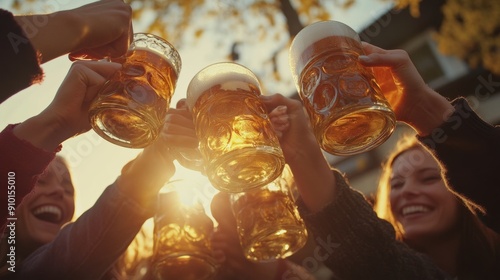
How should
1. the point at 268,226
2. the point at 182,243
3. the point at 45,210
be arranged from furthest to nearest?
the point at 45,210, the point at 182,243, the point at 268,226

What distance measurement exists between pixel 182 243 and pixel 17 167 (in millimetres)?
596

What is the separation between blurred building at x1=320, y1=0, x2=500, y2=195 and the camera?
26.2 ft

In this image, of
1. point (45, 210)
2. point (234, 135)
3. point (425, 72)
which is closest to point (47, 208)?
point (45, 210)

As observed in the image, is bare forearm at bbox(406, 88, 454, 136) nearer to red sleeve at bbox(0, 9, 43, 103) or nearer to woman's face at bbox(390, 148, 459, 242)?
woman's face at bbox(390, 148, 459, 242)

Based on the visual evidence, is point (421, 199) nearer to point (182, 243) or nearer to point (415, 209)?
point (415, 209)

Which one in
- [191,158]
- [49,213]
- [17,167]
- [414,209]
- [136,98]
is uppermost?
[136,98]

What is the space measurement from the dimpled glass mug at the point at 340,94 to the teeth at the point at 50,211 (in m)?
1.72

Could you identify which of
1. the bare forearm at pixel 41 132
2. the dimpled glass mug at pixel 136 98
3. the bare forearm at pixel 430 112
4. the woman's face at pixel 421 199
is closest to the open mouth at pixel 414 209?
the woman's face at pixel 421 199

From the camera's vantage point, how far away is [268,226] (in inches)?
52.6

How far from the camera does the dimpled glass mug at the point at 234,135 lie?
1.06m

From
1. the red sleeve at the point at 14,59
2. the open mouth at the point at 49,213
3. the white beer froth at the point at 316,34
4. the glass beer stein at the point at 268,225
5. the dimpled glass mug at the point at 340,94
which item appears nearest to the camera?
the red sleeve at the point at 14,59

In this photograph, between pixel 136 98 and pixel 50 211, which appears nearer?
pixel 136 98

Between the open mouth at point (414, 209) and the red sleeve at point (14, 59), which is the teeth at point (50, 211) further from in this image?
the open mouth at point (414, 209)

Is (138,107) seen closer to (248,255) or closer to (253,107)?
(253,107)
